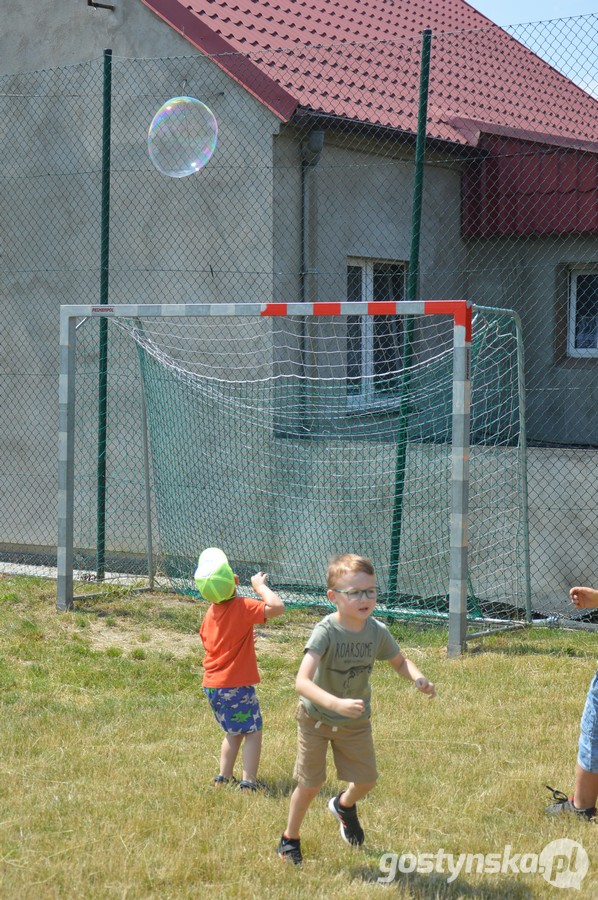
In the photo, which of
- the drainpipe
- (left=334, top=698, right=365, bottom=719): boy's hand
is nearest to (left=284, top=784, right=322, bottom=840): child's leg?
(left=334, top=698, right=365, bottom=719): boy's hand

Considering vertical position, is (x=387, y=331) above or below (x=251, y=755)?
above

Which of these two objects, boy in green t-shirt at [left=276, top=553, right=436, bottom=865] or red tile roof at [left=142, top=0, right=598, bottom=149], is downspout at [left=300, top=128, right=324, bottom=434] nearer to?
red tile roof at [left=142, top=0, right=598, bottom=149]

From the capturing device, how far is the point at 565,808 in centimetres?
448

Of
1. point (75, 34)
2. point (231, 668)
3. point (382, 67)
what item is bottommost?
point (231, 668)

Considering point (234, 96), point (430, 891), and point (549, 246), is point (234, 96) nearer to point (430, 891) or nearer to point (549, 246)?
point (549, 246)

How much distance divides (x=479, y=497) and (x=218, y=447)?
2.21 metres

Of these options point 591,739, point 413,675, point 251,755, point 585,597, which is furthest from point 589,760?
point 251,755

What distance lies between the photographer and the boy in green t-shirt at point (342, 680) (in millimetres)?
3955

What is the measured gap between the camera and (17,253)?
10.9m

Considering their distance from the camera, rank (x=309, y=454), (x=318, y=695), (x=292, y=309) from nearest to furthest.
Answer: (x=318, y=695) < (x=292, y=309) < (x=309, y=454)

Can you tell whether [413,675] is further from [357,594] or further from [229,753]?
[229,753]

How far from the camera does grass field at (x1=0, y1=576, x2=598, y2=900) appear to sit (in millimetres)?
3910

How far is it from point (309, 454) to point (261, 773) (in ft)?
14.0

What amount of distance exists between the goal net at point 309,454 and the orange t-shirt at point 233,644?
313 centimetres
